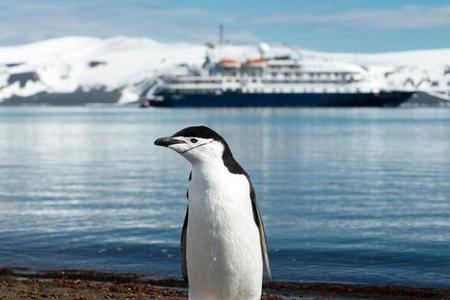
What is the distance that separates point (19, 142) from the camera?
37312 mm

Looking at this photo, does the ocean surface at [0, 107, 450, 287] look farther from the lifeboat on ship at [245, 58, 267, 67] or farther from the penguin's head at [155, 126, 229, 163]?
the lifeboat on ship at [245, 58, 267, 67]

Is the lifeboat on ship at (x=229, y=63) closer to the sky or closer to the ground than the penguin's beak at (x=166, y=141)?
closer to the sky

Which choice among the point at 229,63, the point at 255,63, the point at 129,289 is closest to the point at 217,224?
the point at 129,289

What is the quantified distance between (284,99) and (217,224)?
95.9 metres

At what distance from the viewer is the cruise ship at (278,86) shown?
3939 inches

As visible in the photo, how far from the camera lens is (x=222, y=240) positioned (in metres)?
4.31

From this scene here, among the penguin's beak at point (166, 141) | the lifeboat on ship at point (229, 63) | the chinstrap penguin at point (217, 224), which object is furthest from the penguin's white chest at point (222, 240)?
the lifeboat on ship at point (229, 63)

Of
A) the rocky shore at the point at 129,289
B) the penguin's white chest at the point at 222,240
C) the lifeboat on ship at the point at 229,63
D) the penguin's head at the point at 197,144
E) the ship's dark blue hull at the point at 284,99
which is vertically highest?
the lifeboat on ship at the point at 229,63

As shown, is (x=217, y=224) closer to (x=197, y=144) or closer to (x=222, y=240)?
(x=222, y=240)

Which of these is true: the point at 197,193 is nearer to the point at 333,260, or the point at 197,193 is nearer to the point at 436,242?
the point at 333,260

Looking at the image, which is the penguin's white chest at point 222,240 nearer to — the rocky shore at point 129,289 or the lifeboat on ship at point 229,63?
the rocky shore at point 129,289

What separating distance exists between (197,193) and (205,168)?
16 cm

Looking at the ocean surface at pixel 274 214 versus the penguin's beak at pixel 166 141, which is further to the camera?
the ocean surface at pixel 274 214

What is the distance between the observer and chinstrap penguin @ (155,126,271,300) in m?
4.06
